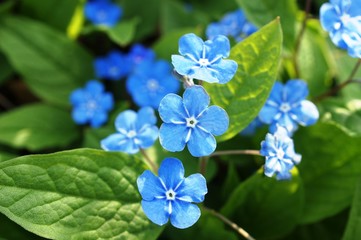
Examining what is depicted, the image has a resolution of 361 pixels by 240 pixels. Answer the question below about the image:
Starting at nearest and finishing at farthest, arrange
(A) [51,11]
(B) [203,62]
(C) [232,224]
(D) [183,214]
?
1. (D) [183,214]
2. (B) [203,62]
3. (C) [232,224]
4. (A) [51,11]

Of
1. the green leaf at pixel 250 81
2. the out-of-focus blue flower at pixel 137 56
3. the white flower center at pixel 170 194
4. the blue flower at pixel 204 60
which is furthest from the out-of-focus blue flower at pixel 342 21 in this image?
the out-of-focus blue flower at pixel 137 56

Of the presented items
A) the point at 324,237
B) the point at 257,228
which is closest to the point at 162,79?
the point at 257,228

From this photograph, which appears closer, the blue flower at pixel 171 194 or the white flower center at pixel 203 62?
the blue flower at pixel 171 194

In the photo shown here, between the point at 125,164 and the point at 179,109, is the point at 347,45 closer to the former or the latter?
the point at 179,109

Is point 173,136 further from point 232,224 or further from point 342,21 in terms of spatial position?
point 342,21

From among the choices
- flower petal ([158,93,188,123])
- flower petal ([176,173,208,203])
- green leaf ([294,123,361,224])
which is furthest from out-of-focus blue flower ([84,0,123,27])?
flower petal ([176,173,208,203])

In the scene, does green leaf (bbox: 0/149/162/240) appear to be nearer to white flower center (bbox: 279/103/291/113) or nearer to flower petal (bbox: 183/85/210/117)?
flower petal (bbox: 183/85/210/117)

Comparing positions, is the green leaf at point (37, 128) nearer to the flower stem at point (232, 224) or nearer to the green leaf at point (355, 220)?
the flower stem at point (232, 224)

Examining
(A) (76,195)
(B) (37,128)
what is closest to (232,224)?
(A) (76,195)
